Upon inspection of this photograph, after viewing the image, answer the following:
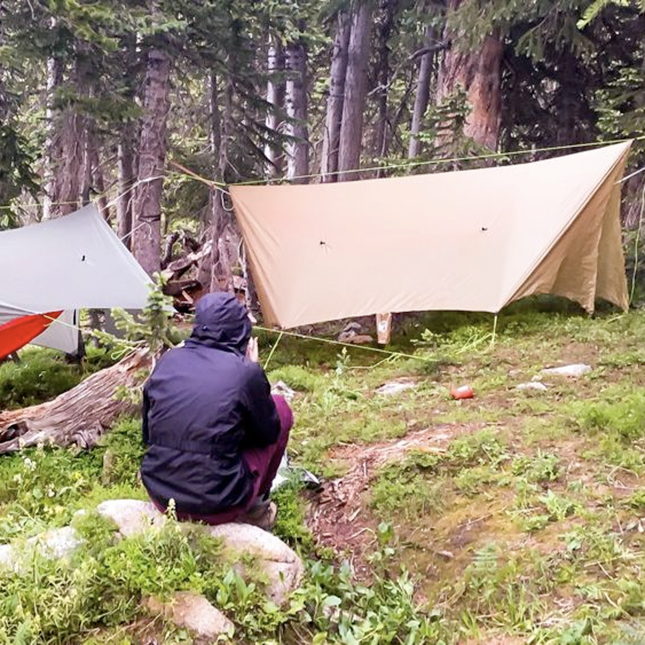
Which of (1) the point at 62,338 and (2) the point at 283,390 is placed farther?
(1) the point at 62,338

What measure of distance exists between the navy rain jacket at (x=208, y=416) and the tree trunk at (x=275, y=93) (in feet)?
17.9

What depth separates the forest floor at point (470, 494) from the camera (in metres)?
2.04

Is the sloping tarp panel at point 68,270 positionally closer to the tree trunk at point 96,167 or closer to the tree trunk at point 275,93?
the tree trunk at point 96,167

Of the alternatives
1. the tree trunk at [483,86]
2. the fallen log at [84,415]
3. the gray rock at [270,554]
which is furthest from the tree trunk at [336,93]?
the gray rock at [270,554]

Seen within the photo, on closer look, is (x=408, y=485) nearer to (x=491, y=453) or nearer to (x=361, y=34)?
(x=491, y=453)

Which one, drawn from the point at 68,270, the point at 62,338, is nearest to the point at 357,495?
the point at 68,270

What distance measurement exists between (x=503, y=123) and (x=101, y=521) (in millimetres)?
6730

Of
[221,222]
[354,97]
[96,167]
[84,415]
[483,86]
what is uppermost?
[354,97]

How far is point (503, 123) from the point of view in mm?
7441

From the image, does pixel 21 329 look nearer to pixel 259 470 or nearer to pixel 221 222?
pixel 221 222

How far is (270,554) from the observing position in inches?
87.9

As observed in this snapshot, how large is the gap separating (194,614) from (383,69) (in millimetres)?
8855

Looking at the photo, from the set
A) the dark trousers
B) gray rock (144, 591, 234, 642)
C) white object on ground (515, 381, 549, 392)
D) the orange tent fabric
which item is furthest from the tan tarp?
gray rock (144, 591, 234, 642)

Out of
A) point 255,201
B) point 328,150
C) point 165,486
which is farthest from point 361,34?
point 165,486
